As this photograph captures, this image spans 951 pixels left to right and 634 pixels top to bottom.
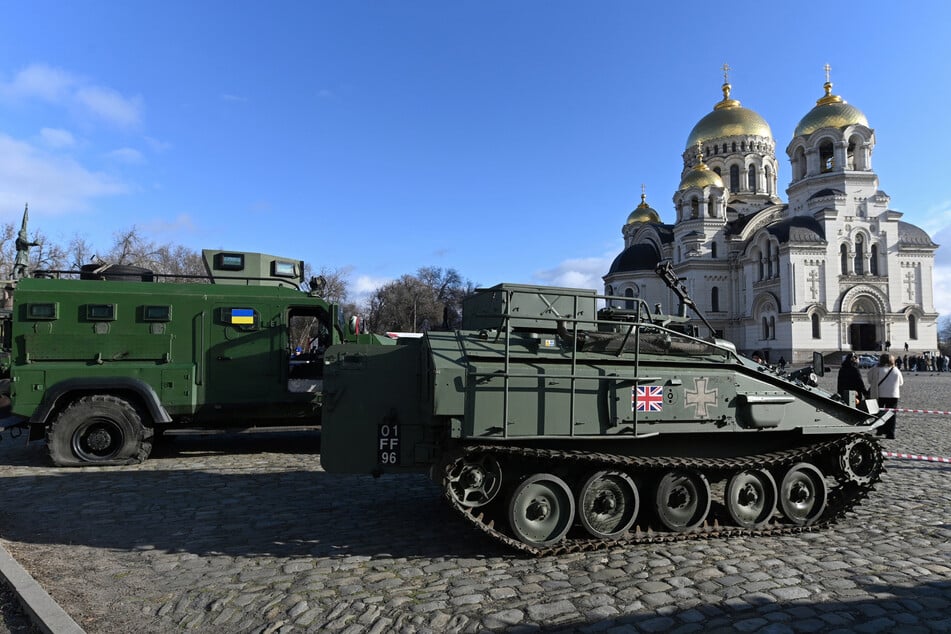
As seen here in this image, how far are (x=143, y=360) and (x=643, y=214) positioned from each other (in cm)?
7048

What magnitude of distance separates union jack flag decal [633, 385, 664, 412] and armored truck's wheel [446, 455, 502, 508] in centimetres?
144

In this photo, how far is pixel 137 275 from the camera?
36.2 ft

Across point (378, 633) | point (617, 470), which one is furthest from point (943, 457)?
Result: point (378, 633)

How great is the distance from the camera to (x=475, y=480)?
5.47 m

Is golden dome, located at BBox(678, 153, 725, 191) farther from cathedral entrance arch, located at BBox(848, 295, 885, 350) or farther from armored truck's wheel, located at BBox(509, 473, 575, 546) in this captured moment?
armored truck's wheel, located at BBox(509, 473, 575, 546)

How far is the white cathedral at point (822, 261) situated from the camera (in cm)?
5100

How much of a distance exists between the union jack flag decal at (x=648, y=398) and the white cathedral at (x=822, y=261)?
44.8 meters

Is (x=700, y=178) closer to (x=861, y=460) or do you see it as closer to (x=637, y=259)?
(x=637, y=259)

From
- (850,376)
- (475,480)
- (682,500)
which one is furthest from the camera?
(850,376)

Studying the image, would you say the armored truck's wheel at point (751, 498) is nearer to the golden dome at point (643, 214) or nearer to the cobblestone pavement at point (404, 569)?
the cobblestone pavement at point (404, 569)

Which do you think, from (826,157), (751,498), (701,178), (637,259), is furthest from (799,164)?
(751,498)

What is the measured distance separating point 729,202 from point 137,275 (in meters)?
63.4

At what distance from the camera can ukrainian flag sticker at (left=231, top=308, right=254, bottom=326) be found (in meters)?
10.1

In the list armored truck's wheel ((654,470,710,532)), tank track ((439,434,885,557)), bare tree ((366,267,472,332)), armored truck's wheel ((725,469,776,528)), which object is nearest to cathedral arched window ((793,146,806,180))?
bare tree ((366,267,472,332))
